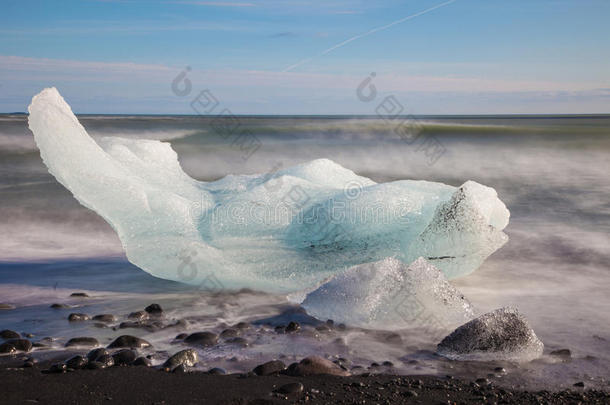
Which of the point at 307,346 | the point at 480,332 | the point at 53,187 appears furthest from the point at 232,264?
the point at 53,187

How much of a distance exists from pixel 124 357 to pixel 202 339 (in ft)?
1.69

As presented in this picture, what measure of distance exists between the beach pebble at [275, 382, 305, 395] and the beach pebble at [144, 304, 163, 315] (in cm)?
159

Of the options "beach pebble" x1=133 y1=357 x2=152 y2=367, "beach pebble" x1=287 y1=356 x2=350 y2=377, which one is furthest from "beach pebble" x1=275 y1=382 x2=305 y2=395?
"beach pebble" x1=133 y1=357 x2=152 y2=367

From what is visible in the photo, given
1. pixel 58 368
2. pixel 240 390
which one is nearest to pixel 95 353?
pixel 58 368

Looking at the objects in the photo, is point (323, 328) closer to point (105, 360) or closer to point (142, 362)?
point (142, 362)

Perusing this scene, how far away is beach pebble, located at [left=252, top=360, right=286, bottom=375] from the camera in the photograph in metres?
3.10

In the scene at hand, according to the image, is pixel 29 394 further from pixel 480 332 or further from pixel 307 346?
pixel 480 332

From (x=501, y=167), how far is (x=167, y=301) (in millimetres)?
12118

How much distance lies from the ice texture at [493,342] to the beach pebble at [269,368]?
0.96m

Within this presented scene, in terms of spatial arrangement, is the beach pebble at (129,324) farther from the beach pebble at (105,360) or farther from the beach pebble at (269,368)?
the beach pebble at (269,368)

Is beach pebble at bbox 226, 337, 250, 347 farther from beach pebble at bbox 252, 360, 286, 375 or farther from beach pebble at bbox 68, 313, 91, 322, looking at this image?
beach pebble at bbox 68, 313, 91, 322

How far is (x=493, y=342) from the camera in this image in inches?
136

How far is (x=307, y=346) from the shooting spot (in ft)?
11.8

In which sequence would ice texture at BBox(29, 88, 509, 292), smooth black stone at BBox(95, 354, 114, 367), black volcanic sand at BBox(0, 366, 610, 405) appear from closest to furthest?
black volcanic sand at BBox(0, 366, 610, 405)
smooth black stone at BBox(95, 354, 114, 367)
ice texture at BBox(29, 88, 509, 292)
